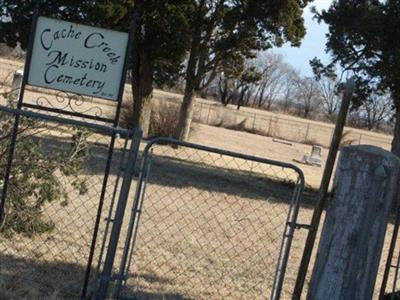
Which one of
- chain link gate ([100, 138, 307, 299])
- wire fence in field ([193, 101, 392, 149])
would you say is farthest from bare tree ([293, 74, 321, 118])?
chain link gate ([100, 138, 307, 299])

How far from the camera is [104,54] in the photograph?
5.33 metres

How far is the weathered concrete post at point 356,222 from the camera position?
14.6 ft

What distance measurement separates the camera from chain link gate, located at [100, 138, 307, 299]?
529 centimetres

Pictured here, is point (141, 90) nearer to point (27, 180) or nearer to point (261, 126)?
point (27, 180)

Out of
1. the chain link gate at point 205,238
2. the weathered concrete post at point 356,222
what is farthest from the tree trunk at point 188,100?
the weathered concrete post at point 356,222

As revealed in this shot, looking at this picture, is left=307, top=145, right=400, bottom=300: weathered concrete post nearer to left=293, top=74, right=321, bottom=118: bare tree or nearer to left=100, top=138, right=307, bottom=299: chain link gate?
left=100, top=138, right=307, bottom=299: chain link gate

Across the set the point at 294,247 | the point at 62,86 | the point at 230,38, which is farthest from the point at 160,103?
the point at 62,86

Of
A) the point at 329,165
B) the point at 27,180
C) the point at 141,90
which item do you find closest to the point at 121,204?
the point at 329,165

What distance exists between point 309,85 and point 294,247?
107m

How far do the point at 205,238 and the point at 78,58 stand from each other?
4.36 meters

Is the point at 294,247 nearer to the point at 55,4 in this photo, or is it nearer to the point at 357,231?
the point at 357,231

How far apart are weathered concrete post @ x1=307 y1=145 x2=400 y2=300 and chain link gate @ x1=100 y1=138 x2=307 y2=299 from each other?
54 cm

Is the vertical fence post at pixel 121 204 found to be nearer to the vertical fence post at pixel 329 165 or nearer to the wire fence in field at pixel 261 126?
the vertical fence post at pixel 329 165

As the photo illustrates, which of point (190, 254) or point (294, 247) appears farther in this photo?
point (294, 247)
